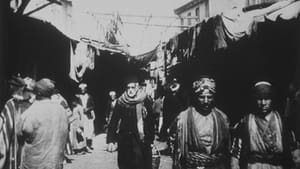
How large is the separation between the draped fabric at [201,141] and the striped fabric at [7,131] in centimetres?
161

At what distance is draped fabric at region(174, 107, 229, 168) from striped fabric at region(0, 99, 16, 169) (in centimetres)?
161

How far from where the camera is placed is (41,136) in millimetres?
3484

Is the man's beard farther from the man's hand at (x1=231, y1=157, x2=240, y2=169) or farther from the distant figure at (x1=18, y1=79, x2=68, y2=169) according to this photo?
the distant figure at (x1=18, y1=79, x2=68, y2=169)

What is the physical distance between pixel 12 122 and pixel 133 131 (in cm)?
202

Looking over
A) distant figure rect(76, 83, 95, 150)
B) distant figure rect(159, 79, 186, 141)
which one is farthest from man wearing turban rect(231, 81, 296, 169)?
distant figure rect(76, 83, 95, 150)

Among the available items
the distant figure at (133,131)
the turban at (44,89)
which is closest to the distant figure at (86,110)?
the distant figure at (133,131)

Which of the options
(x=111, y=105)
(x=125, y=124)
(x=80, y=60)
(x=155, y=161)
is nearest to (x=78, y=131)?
(x=111, y=105)

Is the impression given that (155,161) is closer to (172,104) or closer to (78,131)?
(172,104)

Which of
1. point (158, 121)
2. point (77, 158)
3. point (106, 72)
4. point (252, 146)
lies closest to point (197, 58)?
point (158, 121)

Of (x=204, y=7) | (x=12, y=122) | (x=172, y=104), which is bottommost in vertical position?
(x=12, y=122)

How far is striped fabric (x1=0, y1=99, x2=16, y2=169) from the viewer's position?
3.43 metres

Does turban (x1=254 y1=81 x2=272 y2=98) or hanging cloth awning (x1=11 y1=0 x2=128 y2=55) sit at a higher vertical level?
hanging cloth awning (x1=11 y1=0 x2=128 y2=55)

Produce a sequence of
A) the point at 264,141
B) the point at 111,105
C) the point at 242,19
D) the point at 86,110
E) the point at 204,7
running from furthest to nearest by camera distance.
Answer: the point at 204,7
the point at 86,110
the point at 111,105
the point at 242,19
the point at 264,141

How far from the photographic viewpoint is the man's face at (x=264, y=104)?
343 cm
